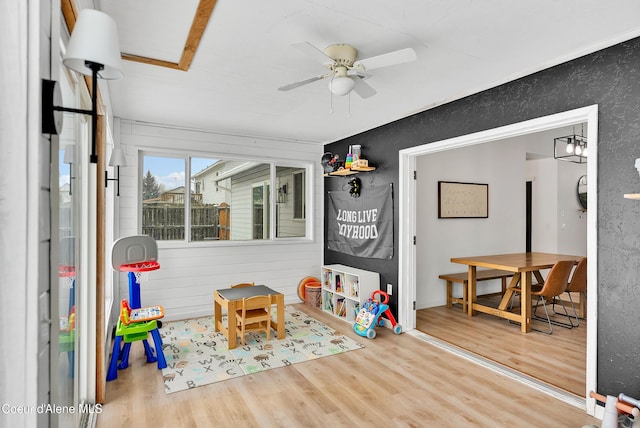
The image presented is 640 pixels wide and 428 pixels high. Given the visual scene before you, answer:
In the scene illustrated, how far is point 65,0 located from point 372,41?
5.63 ft

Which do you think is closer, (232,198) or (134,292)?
(134,292)

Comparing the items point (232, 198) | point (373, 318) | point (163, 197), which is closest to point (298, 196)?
Result: point (232, 198)

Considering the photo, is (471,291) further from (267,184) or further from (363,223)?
(267,184)

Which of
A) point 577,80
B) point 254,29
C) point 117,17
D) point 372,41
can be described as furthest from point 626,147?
point 117,17

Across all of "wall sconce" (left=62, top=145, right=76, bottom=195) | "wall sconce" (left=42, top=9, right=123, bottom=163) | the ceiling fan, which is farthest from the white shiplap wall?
"wall sconce" (left=42, top=9, right=123, bottom=163)

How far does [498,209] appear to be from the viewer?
5.95 meters

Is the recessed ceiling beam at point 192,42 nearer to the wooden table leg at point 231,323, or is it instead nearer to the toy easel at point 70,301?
the toy easel at point 70,301

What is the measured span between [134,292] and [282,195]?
275 cm

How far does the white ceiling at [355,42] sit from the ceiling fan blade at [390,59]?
0.62ft

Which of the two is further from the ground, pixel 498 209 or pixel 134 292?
pixel 498 209

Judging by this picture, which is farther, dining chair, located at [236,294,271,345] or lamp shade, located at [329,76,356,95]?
dining chair, located at [236,294,271,345]

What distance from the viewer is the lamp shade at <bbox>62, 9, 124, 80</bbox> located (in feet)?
3.33

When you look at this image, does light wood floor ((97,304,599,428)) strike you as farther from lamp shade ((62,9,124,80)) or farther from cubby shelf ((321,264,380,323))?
lamp shade ((62,9,124,80))

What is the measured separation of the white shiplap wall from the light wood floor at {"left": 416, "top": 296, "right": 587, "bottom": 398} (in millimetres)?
1986
